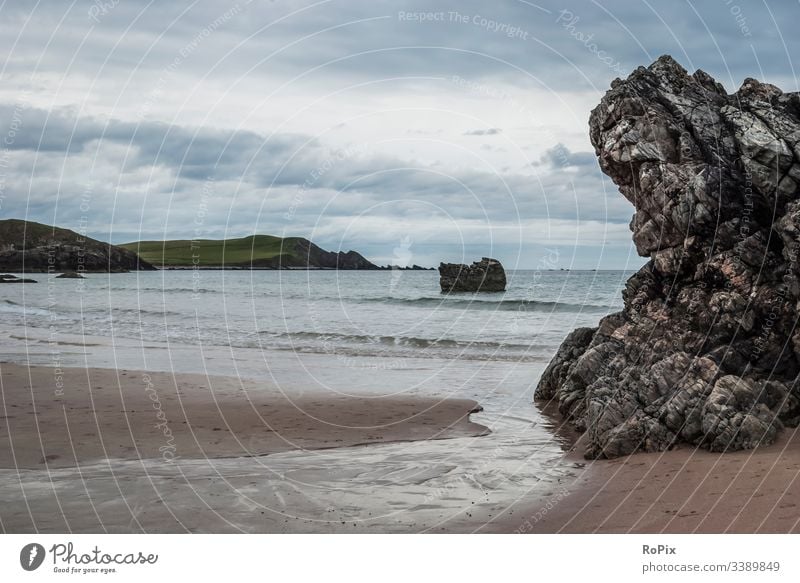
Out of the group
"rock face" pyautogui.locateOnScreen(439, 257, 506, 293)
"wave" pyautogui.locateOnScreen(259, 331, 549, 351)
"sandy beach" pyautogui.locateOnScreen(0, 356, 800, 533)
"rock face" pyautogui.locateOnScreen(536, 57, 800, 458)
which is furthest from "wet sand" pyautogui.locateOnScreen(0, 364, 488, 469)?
"rock face" pyautogui.locateOnScreen(439, 257, 506, 293)

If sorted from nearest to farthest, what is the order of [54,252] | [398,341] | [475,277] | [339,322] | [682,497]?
[682,497], [398,341], [339,322], [475,277], [54,252]

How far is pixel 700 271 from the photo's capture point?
14.3 m

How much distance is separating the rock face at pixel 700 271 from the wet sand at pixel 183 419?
377 centimetres

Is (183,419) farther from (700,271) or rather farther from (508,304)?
(508,304)

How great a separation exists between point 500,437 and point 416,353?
54.6 ft

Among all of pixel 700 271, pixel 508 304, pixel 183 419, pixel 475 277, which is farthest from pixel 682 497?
pixel 475 277

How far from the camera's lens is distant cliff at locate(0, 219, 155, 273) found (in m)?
131

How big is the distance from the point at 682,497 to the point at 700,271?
536 centimetres

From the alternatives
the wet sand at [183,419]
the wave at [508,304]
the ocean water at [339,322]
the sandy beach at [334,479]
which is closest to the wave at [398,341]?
the ocean water at [339,322]

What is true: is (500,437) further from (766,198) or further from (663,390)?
(766,198)

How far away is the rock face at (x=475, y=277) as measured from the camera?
253ft

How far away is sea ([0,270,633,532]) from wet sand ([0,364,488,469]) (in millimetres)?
863

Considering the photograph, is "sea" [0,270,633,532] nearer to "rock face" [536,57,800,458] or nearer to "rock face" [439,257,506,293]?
"rock face" [536,57,800,458]

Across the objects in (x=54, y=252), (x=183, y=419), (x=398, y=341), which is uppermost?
(x=54, y=252)
